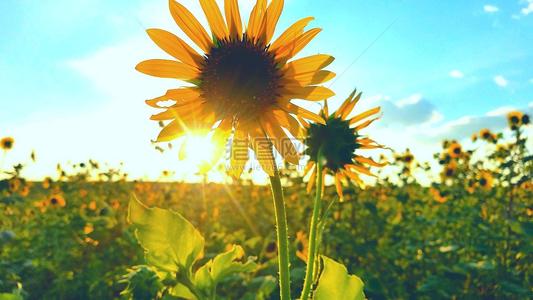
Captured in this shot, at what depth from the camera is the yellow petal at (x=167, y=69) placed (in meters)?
1.26

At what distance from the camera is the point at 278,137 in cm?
134

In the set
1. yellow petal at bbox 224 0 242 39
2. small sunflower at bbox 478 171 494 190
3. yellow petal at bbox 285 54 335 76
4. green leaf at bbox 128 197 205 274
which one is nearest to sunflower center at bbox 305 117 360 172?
yellow petal at bbox 285 54 335 76

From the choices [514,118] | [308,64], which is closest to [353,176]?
[308,64]

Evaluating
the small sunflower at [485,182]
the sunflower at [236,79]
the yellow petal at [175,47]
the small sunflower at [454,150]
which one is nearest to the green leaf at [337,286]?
the sunflower at [236,79]

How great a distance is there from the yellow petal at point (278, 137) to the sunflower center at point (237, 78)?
5cm

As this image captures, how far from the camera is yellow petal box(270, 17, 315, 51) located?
4.16 ft

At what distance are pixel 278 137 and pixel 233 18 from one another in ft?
1.33

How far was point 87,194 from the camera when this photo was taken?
691 centimetres

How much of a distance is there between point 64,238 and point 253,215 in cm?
284

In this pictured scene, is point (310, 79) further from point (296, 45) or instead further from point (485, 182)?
point (485, 182)

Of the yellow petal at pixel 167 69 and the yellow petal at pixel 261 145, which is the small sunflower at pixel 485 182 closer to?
the yellow petal at pixel 261 145

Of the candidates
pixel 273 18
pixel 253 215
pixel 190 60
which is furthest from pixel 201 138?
pixel 253 215

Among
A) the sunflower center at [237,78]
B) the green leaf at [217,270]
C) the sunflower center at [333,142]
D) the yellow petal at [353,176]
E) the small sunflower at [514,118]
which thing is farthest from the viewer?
the small sunflower at [514,118]

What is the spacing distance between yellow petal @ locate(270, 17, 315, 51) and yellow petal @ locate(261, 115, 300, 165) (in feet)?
0.76
